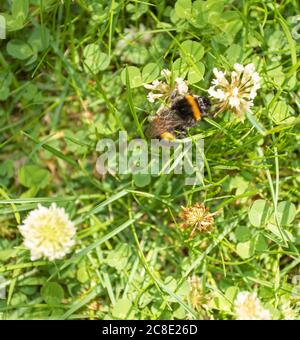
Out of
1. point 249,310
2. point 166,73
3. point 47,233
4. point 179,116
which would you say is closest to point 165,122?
point 179,116

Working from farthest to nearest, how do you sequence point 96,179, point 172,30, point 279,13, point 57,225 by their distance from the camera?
point 96,179 → point 172,30 → point 279,13 → point 57,225

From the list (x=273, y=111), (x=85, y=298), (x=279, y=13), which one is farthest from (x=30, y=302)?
(x=279, y=13)

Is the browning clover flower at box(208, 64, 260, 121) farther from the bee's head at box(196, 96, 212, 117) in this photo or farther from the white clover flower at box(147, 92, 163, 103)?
the white clover flower at box(147, 92, 163, 103)

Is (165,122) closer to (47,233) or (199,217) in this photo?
(199,217)

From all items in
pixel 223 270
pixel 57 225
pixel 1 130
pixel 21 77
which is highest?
pixel 21 77

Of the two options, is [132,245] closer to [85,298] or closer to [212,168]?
[85,298]

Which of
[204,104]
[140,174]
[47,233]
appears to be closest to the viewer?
[47,233]

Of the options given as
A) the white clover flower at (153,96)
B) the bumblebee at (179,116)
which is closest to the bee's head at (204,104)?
the bumblebee at (179,116)
